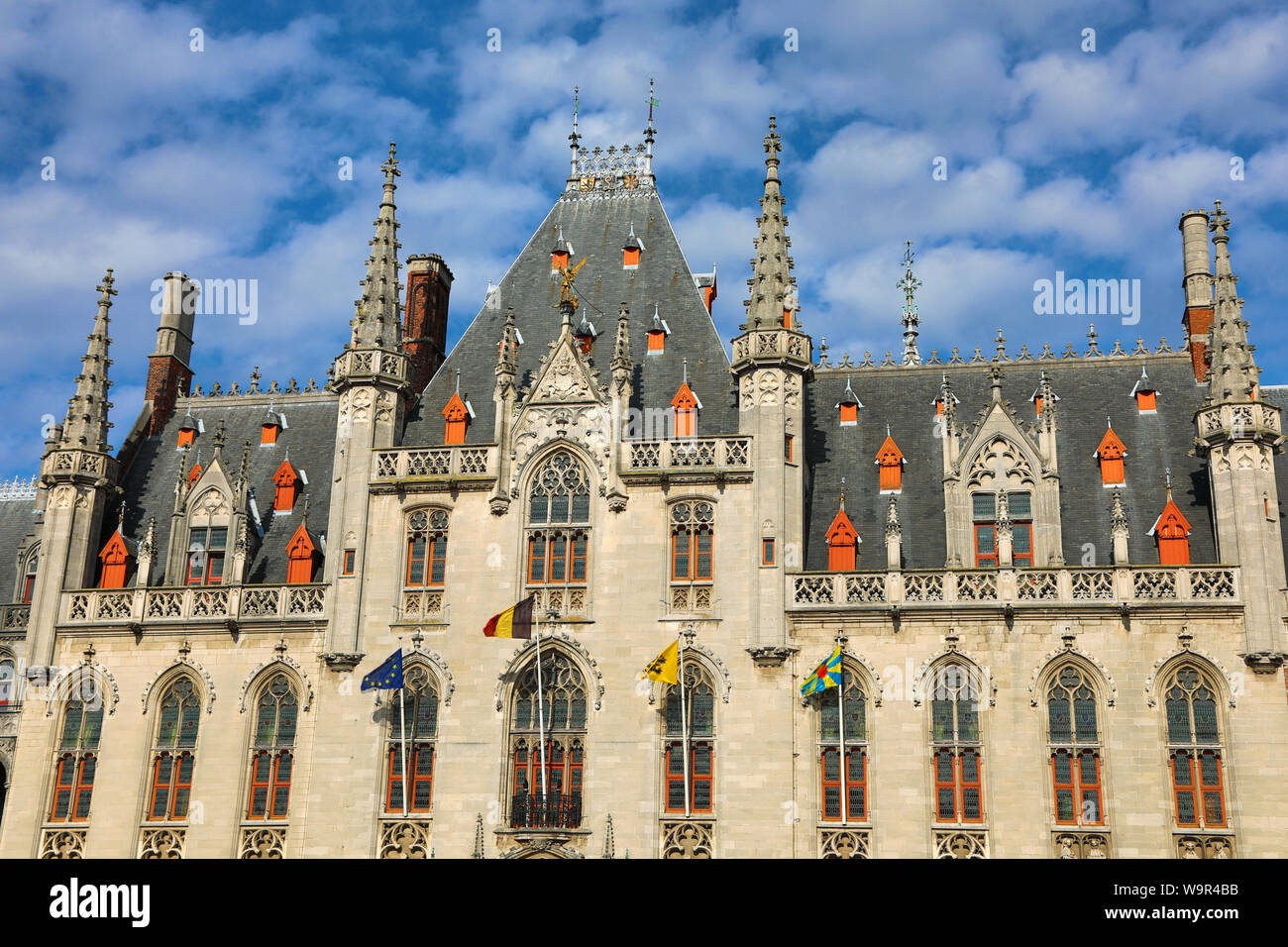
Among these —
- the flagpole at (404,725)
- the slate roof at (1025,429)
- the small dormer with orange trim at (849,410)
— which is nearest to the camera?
the flagpole at (404,725)

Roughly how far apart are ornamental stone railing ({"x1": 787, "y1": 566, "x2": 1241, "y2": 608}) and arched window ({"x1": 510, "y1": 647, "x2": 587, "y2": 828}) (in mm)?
6607

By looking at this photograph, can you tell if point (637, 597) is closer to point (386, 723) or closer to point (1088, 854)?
point (386, 723)

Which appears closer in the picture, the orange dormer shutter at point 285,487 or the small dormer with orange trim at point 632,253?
the orange dormer shutter at point 285,487

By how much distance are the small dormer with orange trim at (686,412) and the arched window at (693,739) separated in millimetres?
7090

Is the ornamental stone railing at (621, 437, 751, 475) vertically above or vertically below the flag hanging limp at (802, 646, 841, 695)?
above

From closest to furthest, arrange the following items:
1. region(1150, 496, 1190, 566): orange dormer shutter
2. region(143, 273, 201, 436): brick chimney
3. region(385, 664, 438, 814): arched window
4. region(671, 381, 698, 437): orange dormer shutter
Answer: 1. region(1150, 496, 1190, 566): orange dormer shutter
2. region(385, 664, 438, 814): arched window
3. region(671, 381, 698, 437): orange dormer shutter
4. region(143, 273, 201, 436): brick chimney

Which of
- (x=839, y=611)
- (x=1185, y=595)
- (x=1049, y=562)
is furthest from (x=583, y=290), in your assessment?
(x=1185, y=595)

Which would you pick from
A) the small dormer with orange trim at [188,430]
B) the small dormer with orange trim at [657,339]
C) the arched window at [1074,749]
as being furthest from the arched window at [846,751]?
the small dormer with orange trim at [188,430]

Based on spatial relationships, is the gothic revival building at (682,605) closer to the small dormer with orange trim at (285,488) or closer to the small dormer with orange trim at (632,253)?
the small dormer with orange trim at (285,488)

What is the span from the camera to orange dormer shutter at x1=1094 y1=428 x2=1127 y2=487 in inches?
1518

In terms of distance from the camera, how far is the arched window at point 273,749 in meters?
37.3

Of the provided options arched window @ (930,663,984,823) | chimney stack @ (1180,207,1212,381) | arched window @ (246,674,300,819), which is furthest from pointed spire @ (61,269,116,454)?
chimney stack @ (1180,207,1212,381)

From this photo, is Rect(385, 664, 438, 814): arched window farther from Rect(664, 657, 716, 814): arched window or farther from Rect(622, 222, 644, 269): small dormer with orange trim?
Rect(622, 222, 644, 269): small dormer with orange trim

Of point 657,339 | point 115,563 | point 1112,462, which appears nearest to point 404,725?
point 115,563
